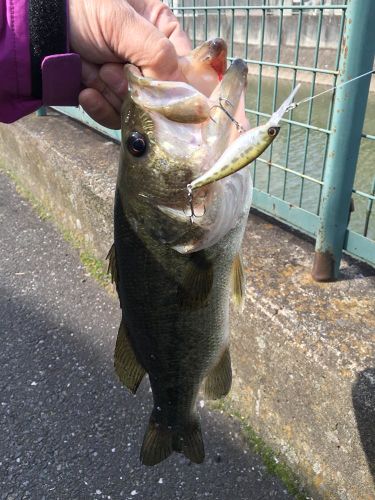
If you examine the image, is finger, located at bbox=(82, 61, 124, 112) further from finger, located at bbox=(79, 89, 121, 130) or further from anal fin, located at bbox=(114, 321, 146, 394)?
anal fin, located at bbox=(114, 321, 146, 394)

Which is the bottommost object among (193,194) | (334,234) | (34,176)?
(34,176)

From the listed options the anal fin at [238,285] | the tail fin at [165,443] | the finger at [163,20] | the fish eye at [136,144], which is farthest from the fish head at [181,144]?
the tail fin at [165,443]

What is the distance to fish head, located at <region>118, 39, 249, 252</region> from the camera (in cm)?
146

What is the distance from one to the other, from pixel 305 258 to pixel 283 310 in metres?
0.54

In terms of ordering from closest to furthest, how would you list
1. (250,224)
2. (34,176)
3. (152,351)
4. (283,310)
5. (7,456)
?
1. (152,351)
2. (283,310)
3. (7,456)
4. (250,224)
5. (34,176)

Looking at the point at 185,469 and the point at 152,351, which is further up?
the point at 152,351

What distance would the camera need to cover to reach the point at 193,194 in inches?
60.5

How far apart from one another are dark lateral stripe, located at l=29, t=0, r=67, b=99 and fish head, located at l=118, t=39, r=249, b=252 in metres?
0.30

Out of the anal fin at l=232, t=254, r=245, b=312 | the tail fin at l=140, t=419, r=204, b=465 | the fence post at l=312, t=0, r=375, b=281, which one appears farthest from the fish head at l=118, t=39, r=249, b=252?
the fence post at l=312, t=0, r=375, b=281

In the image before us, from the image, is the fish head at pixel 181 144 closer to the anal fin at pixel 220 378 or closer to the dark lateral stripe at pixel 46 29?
the dark lateral stripe at pixel 46 29

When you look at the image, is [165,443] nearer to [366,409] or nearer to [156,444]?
[156,444]

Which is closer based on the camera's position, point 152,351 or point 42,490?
point 152,351

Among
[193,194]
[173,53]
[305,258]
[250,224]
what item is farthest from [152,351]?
[250,224]

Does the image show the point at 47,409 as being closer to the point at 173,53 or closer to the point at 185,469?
the point at 185,469
